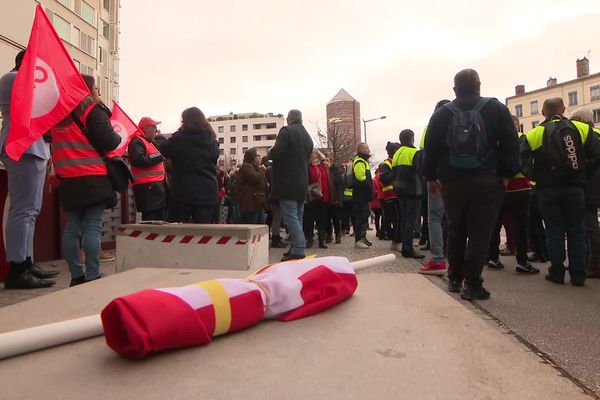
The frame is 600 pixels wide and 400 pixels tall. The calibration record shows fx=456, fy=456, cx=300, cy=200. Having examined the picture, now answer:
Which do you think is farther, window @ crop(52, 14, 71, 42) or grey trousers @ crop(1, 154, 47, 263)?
window @ crop(52, 14, 71, 42)

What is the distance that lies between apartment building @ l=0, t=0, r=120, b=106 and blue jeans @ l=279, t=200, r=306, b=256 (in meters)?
3.89

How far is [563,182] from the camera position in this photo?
4.62 metres

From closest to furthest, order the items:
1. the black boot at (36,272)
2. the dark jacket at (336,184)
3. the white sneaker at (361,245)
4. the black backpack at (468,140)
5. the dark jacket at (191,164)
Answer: the black backpack at (468,140) → the black boot at (36,272) → the dark jacket at (191,164) → the white sneaker at (361,245) → the dark jacket at (336,184)

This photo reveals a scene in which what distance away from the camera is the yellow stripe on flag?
203 centimetres

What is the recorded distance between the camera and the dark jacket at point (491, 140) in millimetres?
3719

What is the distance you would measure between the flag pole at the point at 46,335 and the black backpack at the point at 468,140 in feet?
9.51

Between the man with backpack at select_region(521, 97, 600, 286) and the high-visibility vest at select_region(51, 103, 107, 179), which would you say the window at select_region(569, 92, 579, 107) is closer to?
the man with backpack at select_region(521, 97, 600, 286)

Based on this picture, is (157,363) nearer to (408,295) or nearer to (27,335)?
(27,335)

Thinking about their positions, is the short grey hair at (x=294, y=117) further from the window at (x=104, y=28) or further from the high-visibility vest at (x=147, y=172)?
the window at (x=104, y=28)

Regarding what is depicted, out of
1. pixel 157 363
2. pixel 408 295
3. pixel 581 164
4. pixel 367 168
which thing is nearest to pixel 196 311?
pixel 157 363

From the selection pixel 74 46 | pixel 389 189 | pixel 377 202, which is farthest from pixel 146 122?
pixel 74 46

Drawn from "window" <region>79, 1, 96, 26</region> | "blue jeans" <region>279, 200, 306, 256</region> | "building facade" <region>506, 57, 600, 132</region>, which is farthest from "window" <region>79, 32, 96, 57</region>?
"building facade" <region>506, 57, 600, 132</region>

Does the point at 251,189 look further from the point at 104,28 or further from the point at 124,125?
the point at 104,28

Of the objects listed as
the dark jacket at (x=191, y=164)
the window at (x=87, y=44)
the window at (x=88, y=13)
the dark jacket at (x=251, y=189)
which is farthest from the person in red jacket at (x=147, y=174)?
the window at (x=88, y=13)
